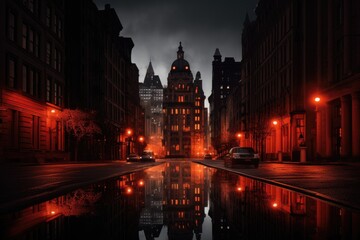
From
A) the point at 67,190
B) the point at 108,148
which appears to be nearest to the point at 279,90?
the point at 108,148

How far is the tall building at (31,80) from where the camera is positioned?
3897 cm

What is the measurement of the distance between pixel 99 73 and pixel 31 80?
34186 mm

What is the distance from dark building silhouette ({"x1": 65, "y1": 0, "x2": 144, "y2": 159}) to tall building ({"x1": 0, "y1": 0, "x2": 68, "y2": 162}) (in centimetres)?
773

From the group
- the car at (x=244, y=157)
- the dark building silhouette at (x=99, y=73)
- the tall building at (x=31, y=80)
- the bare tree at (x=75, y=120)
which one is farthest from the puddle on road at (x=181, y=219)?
the dark building silhouette at (x=99, y=73)

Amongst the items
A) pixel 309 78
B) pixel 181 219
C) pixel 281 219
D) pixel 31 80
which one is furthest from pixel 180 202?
pixel 309 78

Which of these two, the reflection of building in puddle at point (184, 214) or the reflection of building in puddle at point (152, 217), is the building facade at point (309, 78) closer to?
the reflection of building in puddle at point (184, 214)

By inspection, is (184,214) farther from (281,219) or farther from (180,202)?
(180,202)

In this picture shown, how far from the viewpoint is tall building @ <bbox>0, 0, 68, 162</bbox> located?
128ft

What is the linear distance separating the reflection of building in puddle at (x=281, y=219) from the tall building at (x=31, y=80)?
2817 centimetres

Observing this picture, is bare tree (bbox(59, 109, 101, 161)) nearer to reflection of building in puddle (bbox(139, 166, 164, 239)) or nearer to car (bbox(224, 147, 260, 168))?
car (bbox(224, 147, 260, 168))

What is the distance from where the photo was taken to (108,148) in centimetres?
8312

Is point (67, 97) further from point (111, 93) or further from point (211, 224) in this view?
point (211, 224)

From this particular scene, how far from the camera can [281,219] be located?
29.1 ft

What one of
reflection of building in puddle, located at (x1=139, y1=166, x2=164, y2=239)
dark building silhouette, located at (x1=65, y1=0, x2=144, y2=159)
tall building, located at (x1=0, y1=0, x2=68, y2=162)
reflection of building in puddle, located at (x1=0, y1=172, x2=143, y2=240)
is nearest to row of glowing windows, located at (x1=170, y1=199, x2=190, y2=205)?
reflection of building in puddle, located at (x1=139, y1=166, x2=164, y2=239)
